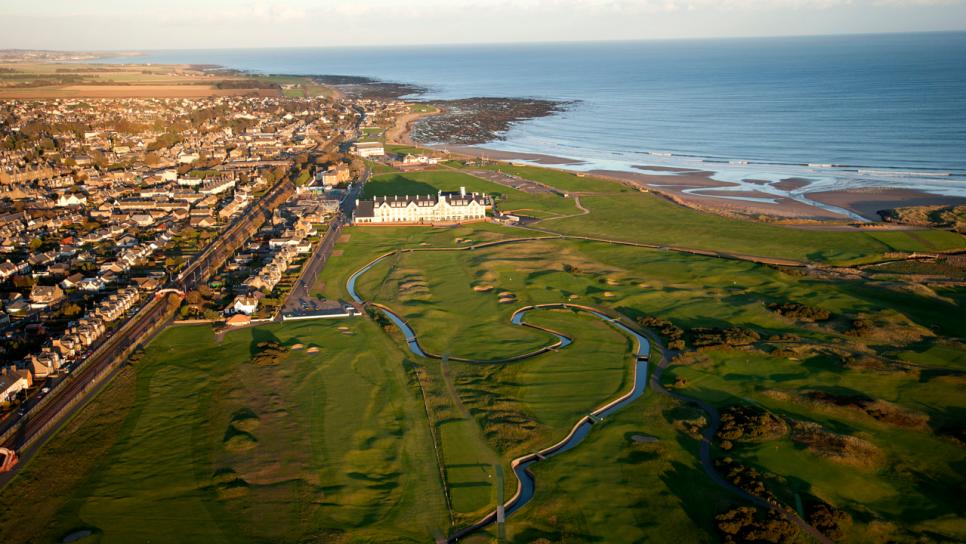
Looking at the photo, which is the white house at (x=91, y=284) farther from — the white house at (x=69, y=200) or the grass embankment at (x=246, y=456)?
the white house at (x=69, y=200)

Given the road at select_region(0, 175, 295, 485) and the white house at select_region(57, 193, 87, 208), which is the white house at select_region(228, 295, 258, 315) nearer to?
the road at select_region(0, 175, 295, 485)

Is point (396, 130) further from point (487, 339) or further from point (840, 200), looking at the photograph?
point (487, 339)

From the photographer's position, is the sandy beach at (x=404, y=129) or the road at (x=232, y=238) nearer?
the road at (x=232, y=238)

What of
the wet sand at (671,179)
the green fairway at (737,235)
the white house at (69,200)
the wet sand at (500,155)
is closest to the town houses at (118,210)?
the white house at (69,200)

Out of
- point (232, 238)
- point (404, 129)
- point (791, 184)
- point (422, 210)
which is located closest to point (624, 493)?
point (232, 238)

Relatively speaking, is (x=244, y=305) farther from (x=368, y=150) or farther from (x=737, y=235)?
(x=368, y=150)

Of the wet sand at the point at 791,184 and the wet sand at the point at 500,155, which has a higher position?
the wet sand at the point at 500,155

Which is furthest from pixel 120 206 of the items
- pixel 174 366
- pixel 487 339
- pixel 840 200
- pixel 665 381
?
pixel 840 200
